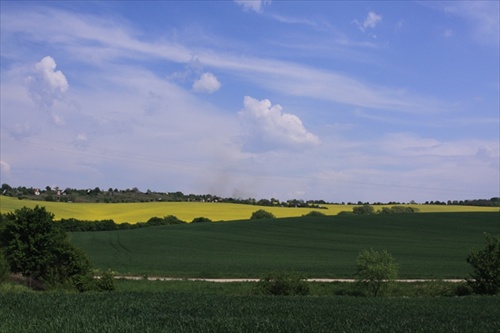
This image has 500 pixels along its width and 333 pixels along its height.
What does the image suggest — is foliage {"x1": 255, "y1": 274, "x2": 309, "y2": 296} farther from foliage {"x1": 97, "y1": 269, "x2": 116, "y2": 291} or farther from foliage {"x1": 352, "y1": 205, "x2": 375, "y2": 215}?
foliage {"x1": 352, "y1": 205, "x2": 375, "y2": 215}

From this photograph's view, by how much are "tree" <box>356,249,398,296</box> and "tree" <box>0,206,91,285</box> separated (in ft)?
55.9

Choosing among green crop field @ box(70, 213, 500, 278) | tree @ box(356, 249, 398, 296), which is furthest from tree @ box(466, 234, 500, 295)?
green crop field @ box(70, 213, 500, 278)

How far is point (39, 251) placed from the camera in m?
31.4

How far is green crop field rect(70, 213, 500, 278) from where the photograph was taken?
1790 inches

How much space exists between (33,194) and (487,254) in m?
99.8

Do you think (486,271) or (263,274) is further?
(263,274)

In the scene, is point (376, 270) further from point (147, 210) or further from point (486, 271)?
point (147, 210)

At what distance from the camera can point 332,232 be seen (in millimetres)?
80125

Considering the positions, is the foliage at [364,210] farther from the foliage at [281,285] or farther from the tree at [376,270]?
the foliage at [281,285]

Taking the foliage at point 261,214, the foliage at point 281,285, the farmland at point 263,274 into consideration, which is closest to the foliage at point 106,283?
the farmland at point 263,274

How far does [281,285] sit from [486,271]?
44.4 ft

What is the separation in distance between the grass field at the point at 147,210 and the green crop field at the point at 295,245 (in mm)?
16351

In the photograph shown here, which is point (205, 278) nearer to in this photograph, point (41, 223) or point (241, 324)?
point (41, 223)

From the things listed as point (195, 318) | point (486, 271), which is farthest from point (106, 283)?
point (486, 271)
